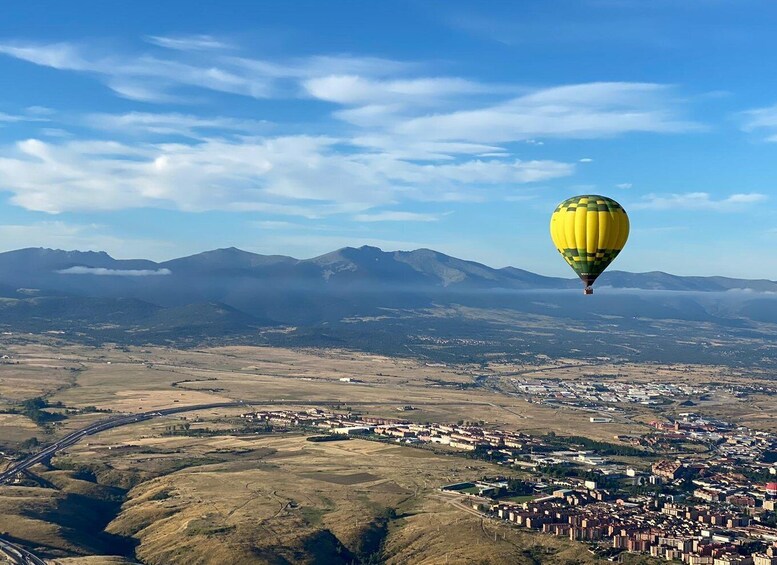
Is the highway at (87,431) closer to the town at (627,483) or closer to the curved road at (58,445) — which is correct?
the curved road at (58,445)

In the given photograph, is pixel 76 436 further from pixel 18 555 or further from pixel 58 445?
pixel 18 555

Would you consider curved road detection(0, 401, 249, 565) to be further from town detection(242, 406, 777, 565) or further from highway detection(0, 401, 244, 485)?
town detection(242, 406, 777, 565)

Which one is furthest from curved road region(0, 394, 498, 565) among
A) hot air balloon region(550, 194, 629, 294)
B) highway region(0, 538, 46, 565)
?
hot air balloon region(550, 194, 629, 294)

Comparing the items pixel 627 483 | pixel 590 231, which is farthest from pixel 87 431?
pixel 590 231

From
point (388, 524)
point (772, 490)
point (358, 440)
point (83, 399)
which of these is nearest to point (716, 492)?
point (772, 490)

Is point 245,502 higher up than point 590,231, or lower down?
lower down

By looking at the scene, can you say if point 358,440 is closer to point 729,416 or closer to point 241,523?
point 241,523

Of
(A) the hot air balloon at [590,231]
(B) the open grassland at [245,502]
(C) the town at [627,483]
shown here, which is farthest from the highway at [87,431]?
(A) the hot air balloon at [590,231]
